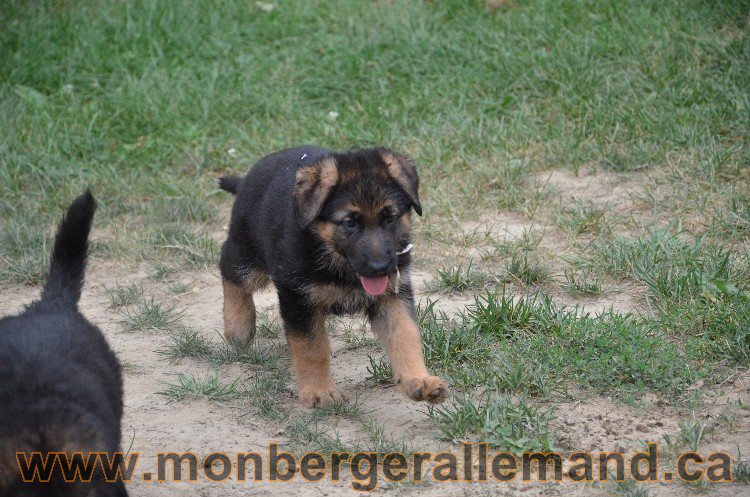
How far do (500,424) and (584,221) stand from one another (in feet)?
8.03

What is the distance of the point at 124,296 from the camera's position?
5965 millimetres

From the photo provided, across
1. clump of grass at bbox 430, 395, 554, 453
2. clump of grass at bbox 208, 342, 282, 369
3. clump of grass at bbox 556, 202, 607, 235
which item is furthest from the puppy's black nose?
clump of grass at bbox 556, 202, 607, 235

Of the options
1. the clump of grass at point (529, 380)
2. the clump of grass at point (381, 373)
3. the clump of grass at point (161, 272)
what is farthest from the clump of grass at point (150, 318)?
the clump of grass at point (529, 380)

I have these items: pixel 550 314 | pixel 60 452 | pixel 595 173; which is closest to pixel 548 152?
pixel 595 173

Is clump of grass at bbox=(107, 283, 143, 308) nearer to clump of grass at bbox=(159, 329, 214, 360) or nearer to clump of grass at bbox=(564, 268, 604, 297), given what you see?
clump of grass at bbox=(159, 329, 214, 360)

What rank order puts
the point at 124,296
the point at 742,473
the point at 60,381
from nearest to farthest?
the point at 60,381 < the point at 742,473 < the point at 124,296

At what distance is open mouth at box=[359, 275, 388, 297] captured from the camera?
4.36 metres

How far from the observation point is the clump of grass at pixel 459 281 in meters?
5.71

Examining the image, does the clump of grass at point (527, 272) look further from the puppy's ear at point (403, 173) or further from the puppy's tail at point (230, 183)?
the puppy's tail at point (230, 183)

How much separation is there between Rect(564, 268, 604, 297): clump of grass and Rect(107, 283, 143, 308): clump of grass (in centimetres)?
257

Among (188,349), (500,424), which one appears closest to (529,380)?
(500,424)

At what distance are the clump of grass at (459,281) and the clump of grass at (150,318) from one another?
1510 mm

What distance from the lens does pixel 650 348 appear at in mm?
4621

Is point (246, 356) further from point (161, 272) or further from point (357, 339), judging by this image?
point (161, 272)
